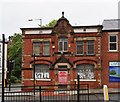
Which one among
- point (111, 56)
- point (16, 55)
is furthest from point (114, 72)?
point (16, 55)

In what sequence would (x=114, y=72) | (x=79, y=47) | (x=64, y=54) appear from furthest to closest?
1. (x=114, y=72)
2. (x=79, y=47)
3. (x=64, y=54)

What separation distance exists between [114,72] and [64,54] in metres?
6.49

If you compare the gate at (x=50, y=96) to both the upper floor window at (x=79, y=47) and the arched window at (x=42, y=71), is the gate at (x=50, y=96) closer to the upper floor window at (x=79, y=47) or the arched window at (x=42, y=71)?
the arched window at (x=42, y=71)

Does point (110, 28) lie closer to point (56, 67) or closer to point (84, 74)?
point (84, 74)

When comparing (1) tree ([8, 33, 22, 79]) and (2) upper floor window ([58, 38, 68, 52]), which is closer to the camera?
(2) upper floor window ([58, 38, 68, 52])

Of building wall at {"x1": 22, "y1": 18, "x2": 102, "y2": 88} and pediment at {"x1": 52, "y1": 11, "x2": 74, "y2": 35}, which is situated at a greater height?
pediment at {"x1": 52, "y1": 11, "x2": 74, "y2": 35}

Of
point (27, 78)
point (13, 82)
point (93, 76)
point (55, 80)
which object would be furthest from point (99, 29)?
point (13, 82)

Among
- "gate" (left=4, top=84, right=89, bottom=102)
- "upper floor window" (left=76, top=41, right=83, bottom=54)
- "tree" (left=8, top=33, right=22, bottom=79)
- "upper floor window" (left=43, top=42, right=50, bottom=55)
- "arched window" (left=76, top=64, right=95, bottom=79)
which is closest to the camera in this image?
"gate" (left=4, top=84, right=89, bottom=102)

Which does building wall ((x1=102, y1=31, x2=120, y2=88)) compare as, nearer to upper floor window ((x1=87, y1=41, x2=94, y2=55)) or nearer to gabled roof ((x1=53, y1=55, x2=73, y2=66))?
upper floor window ((x1=87, y1=41, x2=94, y2=55))

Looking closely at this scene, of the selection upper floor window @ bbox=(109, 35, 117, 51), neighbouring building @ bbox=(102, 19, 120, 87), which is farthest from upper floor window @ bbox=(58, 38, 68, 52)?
upper floor window @ bbox=(109, 35, 117, 51)

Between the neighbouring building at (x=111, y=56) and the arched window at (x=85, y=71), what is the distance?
1.77 m

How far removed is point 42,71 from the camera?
880 inches

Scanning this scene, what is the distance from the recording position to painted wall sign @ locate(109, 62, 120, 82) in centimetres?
2262

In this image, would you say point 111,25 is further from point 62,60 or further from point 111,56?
point 62,60
